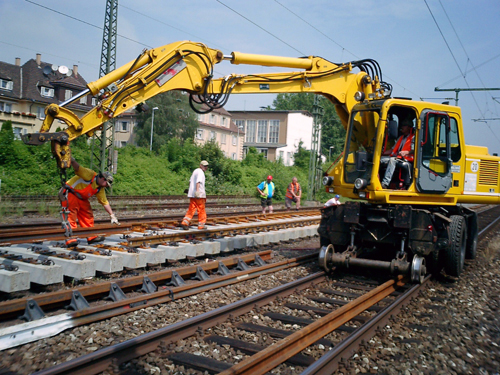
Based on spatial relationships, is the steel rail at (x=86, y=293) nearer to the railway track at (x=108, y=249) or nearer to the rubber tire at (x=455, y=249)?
the railway track at (x=108, y=249)

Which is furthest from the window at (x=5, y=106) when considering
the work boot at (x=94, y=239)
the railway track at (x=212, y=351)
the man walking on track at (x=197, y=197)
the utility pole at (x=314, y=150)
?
the railway track at (x=212, y=351)

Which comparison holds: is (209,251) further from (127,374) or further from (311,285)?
(127,374)

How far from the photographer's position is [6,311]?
4.77 m

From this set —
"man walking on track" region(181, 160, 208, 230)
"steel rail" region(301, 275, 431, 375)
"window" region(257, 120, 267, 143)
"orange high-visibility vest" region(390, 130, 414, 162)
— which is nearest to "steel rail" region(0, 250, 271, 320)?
"man walking on track" region(181, 160, 208, 230)

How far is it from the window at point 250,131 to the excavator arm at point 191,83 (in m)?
57.7

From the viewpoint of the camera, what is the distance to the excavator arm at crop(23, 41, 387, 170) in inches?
252

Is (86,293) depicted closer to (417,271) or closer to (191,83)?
(191,83)

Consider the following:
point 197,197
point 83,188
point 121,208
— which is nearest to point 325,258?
point 197,197

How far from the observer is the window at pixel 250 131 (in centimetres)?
6644

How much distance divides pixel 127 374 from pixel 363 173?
5.38m

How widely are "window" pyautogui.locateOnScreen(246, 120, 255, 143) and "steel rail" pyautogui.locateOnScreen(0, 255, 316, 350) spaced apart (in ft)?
195

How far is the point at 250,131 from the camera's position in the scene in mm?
66938

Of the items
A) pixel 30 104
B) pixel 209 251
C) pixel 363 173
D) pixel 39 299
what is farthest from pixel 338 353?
pixel 30 104

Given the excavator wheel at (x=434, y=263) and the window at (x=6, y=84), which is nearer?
the excavator wheel at (x=434, y=263)
